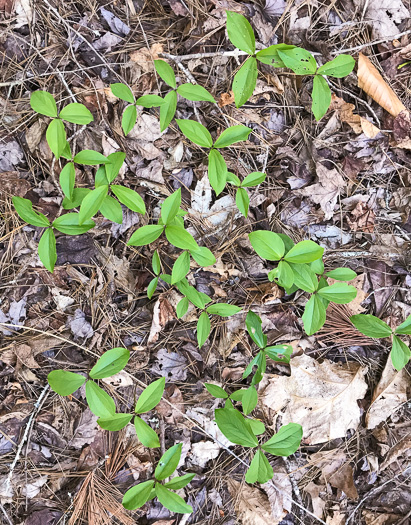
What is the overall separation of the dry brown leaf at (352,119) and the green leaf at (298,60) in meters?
0.47

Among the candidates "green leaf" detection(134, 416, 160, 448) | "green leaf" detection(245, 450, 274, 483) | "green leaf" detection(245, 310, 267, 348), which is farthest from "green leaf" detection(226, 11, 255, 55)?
"green leaf" detection(245, 450, 274, 483)

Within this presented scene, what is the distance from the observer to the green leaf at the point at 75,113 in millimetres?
1711

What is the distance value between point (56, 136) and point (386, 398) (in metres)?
2.25

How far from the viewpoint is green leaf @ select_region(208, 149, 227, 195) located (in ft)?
5.47

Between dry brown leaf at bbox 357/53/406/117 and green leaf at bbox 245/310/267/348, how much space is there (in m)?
1.46

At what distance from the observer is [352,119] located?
7.25ft

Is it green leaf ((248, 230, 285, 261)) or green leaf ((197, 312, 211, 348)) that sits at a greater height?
green leaf ((248, 230, 285, 261))

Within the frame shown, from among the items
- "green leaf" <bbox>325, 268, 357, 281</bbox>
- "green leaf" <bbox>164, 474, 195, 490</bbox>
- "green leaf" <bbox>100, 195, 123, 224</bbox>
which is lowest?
"green leaf" <bbox>164, 474, 195, 490</bbox>

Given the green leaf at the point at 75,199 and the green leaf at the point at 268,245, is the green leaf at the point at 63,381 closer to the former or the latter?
the green leaf at the point at 75,199

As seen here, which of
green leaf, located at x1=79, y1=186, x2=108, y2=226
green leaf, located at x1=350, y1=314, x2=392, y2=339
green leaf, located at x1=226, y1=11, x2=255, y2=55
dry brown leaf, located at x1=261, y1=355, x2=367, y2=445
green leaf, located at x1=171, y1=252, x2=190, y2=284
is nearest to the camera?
green leaf, located at x1=226, y1=11, x2=255, y2=55

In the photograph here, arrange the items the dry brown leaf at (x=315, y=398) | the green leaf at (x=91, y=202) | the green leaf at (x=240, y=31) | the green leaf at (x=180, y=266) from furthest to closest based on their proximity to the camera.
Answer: the dry brown leaf at (x=315, y=398), the green leaf at (x=180, y=266), the green leaf at (x=91, y=202), the green leaf at (x=240, y=31)

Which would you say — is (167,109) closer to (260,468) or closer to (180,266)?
(180,266)

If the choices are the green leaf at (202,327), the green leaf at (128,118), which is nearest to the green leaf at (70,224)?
the green leaf at (128,118)

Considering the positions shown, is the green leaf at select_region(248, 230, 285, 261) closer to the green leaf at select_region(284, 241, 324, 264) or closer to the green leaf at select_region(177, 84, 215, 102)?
the green leaf at select_region(284, 241, 324, 264)
